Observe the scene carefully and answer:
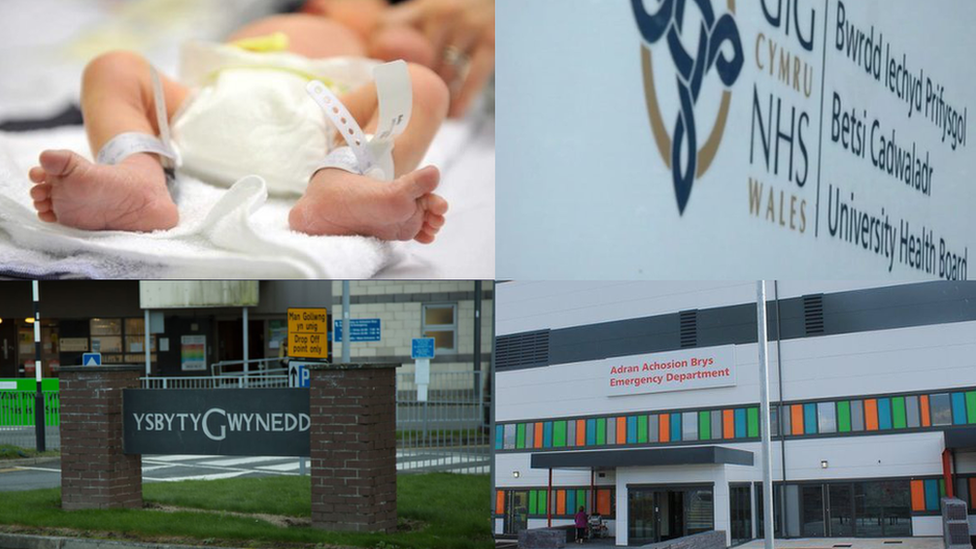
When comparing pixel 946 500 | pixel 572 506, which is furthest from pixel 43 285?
pixel 946 500

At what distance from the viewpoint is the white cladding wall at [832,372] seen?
204 inches

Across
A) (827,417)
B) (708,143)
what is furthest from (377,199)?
(827,417)

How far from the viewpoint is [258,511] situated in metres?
8.17

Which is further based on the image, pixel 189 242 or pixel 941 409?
pixel 189 242

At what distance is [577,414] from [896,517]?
152 cm

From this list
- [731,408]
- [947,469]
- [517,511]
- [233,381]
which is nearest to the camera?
[947,469]

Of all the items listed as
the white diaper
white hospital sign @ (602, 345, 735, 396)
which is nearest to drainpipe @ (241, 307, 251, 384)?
the white diaper

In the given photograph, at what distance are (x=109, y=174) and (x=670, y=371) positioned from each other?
11.9 ft

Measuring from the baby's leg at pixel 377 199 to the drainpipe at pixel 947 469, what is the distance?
3266 millimetres

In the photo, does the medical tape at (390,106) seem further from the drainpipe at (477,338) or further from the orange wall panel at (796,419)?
the drainpipe at (477,338)

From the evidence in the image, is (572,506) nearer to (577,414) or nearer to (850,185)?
(577,414)

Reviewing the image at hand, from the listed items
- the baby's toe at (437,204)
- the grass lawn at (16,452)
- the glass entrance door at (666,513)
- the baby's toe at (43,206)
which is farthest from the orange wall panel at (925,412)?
the grass lawn at (16,452)

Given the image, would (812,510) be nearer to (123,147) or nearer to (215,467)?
(123,147)

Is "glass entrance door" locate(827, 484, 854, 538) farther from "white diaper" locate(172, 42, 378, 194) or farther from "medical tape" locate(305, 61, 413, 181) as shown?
"white diaper" locate(172, 42, 378, 194)
